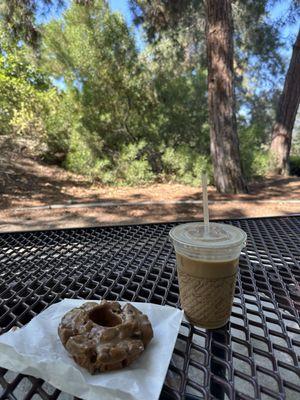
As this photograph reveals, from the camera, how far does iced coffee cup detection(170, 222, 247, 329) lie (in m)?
0.68

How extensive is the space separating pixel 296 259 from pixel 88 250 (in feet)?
2.68

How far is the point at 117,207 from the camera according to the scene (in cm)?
470

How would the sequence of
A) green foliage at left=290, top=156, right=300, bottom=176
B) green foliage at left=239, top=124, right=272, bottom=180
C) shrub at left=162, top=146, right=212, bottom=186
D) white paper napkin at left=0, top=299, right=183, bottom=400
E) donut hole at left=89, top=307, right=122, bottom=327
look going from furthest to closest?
1. green foliage at left=290, top=156, right=300, bottom=176
2. green foliage at left=239, top=124, right=272, bottom=180
3. shrub at left=162, top=146, right=212, bottom=186
4. donut hole at left=89, top=307, right=122, bottom=327
5. white paper napkin at left=0, top=299, right=183, bottom=400

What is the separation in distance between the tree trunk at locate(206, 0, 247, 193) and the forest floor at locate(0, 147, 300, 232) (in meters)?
0.42

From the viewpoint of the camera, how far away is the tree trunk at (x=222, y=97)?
5000mm

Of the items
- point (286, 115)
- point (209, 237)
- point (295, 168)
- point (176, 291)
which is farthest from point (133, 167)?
point (295, 168)

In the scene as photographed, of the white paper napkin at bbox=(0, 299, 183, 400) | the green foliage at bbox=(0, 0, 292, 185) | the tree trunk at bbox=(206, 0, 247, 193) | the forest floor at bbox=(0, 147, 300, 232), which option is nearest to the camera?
the white paper napkin at bbox=(0, 299, 183, 400)

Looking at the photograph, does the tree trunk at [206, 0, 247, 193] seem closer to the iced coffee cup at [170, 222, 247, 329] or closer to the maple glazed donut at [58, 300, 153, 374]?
the iced coffee cup at [170, 222, 247, 329]

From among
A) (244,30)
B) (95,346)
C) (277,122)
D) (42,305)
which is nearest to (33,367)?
(95,346)

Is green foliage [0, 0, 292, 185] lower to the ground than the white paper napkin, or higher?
higher

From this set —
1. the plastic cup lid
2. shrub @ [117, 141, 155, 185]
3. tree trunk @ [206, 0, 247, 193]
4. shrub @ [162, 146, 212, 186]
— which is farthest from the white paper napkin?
shrub @ [162, 146, 212, 186]

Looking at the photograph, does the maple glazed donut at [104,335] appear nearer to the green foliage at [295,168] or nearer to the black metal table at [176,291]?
the black metal table at [176,291]

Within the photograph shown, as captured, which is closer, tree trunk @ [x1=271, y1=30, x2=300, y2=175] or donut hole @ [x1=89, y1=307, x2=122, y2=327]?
donut hole @ [x1=89, y1=307, x2=122, y2=327]

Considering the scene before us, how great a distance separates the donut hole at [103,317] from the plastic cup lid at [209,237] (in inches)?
9.4
